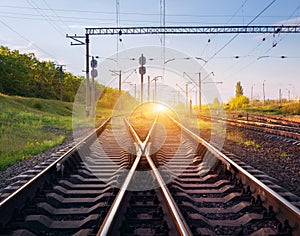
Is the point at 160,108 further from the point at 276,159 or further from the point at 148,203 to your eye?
the point at 148,203

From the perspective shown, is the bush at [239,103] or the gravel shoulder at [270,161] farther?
the bush at [239,103]

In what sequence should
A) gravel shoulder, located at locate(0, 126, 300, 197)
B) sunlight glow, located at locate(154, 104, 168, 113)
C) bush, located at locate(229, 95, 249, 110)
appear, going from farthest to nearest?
bush, located at locate(229, 95, 249, 110), sunlight glow, located at locate(154, 104, 168, 113), gravel shoulder, located at locate(0, 126, 300, 197)

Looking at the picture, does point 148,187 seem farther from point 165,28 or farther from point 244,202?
point 165,28

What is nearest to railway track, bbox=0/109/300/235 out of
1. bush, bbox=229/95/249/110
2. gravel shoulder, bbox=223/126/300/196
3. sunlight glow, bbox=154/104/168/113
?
gravel shoulder, bbox=223/126/300/196

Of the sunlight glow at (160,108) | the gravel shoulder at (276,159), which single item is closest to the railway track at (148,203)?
the gravel shoulder at (276,159)

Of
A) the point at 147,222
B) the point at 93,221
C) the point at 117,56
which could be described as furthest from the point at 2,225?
the point at 117,56

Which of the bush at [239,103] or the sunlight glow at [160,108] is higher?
the bush at [239,103]

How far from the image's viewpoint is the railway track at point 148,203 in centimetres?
393

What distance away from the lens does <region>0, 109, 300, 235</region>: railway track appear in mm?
3928

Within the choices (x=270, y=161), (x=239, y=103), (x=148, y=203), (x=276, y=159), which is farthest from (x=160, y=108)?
(x=148, y=203)

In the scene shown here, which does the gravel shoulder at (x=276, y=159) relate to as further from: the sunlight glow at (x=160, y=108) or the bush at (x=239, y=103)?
the bush at (x=239, y=103)

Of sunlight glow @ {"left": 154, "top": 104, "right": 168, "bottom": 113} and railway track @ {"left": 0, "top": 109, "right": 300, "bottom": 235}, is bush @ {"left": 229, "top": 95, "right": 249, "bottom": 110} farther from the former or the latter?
railway track @ {"left": 0, "top": 109, "right": 300, "bottom": 235}

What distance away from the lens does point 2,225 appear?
397 centimetres

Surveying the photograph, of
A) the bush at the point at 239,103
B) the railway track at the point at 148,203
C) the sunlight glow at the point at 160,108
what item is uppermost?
the bush at the point at 239,103
